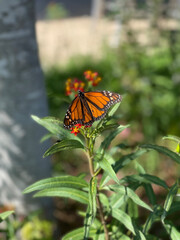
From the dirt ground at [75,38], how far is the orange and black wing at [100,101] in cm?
355

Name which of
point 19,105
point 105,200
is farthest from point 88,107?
point 19,105

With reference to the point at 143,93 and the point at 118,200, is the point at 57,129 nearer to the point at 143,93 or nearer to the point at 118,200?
the point at 118,200

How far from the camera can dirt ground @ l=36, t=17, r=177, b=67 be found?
532 cm

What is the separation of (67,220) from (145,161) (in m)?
0.90

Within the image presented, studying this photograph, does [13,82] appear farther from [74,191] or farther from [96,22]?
[96,22]

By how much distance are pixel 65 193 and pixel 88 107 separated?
0.35 metres

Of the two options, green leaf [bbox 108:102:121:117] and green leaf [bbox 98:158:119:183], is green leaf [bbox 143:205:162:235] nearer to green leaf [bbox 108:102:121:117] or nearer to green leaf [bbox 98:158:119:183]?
green leaf [bbox 98:158:119:183]

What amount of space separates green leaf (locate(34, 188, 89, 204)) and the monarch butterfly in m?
0.27

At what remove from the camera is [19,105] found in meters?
1.78

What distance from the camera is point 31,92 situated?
1796mm

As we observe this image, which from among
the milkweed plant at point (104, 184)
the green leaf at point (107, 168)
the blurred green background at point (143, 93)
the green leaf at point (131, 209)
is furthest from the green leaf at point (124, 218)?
the blurred green background at point (143, 93)

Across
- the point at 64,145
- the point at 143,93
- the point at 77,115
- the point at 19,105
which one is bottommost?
the point at 64,145

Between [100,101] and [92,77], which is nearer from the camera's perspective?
[100,101]

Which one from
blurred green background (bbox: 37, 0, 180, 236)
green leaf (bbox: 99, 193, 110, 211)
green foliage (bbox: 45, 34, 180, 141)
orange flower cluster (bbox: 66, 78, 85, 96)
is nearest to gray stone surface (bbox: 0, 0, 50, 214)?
orange flower cluster (bbox: 66, 78, 85, 96)
